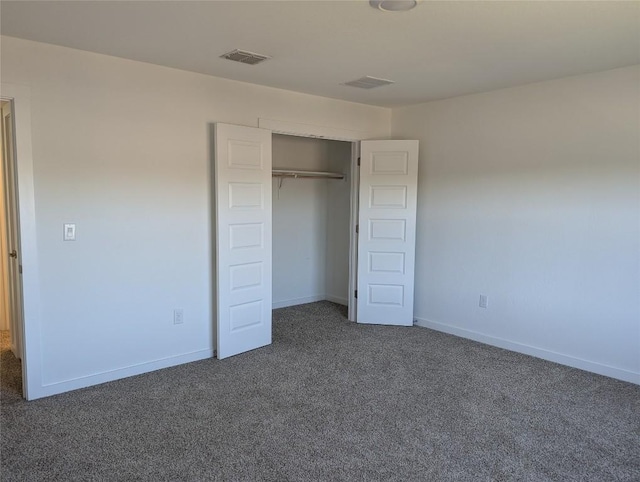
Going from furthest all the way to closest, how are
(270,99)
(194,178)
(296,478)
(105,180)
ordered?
1. (270,99)
2. (194,178)
3. (105,180)
4. (296,478)

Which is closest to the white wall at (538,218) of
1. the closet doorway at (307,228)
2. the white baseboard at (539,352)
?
the white baseboard at (539,352)

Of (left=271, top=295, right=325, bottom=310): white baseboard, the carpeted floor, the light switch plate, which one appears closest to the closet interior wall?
(left=271, top=295, right=325, bottom=310): white baseboard

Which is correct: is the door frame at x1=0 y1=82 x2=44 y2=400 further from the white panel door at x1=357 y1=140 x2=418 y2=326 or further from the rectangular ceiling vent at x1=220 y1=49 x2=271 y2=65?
the white panel door at x1=357 y1=140 x2=418 y2=326

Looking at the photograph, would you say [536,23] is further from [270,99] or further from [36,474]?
[36,474]

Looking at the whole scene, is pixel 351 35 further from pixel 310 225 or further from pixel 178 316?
pixel 310 225

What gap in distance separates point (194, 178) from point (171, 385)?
1667mm

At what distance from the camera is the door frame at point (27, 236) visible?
3016 mm

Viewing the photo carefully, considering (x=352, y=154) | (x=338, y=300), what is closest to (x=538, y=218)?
(x=352, y=154)

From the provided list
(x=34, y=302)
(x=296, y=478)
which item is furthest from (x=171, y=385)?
(x=296, y=478)

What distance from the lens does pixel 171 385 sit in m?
3.47

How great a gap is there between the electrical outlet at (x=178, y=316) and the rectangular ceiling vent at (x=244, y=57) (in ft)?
6.76

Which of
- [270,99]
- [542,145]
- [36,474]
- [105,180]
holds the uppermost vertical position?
[270,99]

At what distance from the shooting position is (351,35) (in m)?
2.86

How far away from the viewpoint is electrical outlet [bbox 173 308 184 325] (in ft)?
12.7
